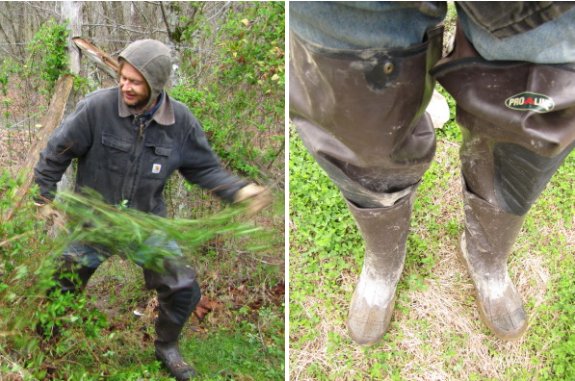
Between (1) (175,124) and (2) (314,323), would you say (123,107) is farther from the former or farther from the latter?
(2) (314,323)

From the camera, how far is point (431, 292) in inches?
103

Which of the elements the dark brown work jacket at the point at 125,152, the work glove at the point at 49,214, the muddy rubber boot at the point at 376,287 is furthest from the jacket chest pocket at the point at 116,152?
the muddy rubber boot at the point at 376,287

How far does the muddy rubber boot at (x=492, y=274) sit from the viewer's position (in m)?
2.27

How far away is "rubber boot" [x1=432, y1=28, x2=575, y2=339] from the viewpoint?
1.35 metres

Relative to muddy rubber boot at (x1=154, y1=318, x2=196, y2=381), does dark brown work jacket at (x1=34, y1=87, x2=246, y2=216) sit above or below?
above

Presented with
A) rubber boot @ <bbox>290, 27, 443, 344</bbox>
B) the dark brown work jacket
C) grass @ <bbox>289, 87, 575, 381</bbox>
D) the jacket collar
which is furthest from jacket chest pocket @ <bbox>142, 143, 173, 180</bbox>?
rubber boot @ <bbox>290, 27, 443, 344</bbox>

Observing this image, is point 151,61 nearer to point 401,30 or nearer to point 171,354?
point 401,30

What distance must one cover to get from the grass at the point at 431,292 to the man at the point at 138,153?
1.70ft

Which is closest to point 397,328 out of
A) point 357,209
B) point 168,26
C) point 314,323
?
point 314,323

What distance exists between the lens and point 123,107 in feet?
7.93

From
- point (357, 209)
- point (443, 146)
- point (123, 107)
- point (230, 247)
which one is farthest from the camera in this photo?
point (230, 247)

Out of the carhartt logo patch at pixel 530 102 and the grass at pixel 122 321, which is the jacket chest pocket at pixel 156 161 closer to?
the grass at pixel 122 321

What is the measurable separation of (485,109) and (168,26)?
2.80 meters

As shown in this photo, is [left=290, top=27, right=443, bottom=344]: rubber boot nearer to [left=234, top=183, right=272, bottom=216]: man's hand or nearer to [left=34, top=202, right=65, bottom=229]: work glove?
[left=234, top=183, right=272, bottom=216]: man's hand
